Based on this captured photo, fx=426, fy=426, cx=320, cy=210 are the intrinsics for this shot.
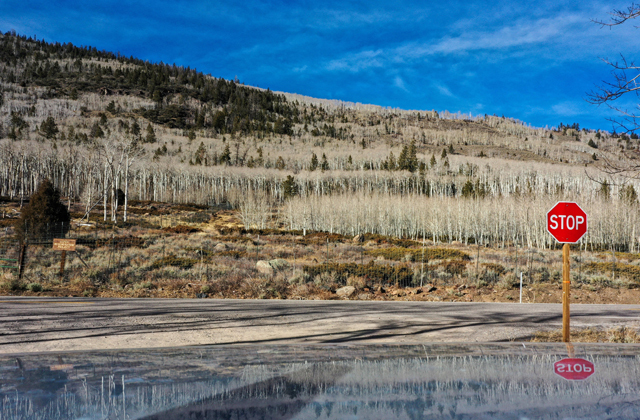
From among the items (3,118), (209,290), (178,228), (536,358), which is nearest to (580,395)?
(536,358)

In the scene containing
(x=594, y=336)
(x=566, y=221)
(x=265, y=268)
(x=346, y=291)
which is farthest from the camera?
(x=265, y=268)

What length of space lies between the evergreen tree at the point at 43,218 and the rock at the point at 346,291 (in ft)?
61.4

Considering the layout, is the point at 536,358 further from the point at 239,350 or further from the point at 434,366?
the point at 239,350

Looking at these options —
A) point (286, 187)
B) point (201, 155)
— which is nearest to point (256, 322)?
point (286, 187)

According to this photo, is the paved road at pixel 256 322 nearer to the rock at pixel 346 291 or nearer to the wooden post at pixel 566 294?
the wooden post at pixel 566 294

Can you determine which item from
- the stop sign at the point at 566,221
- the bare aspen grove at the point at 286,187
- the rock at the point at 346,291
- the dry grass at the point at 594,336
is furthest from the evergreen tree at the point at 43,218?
the stop sign at the point at 566,221

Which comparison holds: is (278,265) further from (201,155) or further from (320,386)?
(201,155)

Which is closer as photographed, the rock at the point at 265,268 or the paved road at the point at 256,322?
the paved road at the point at 256,322

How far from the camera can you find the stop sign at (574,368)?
222 cm

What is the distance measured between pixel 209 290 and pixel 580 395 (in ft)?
A: 55.4

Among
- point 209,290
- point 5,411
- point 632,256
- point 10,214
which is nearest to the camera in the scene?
point 5,411

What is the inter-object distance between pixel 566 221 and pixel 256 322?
23.3 ft

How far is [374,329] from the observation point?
9828mm

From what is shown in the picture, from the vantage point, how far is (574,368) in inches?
93.9
